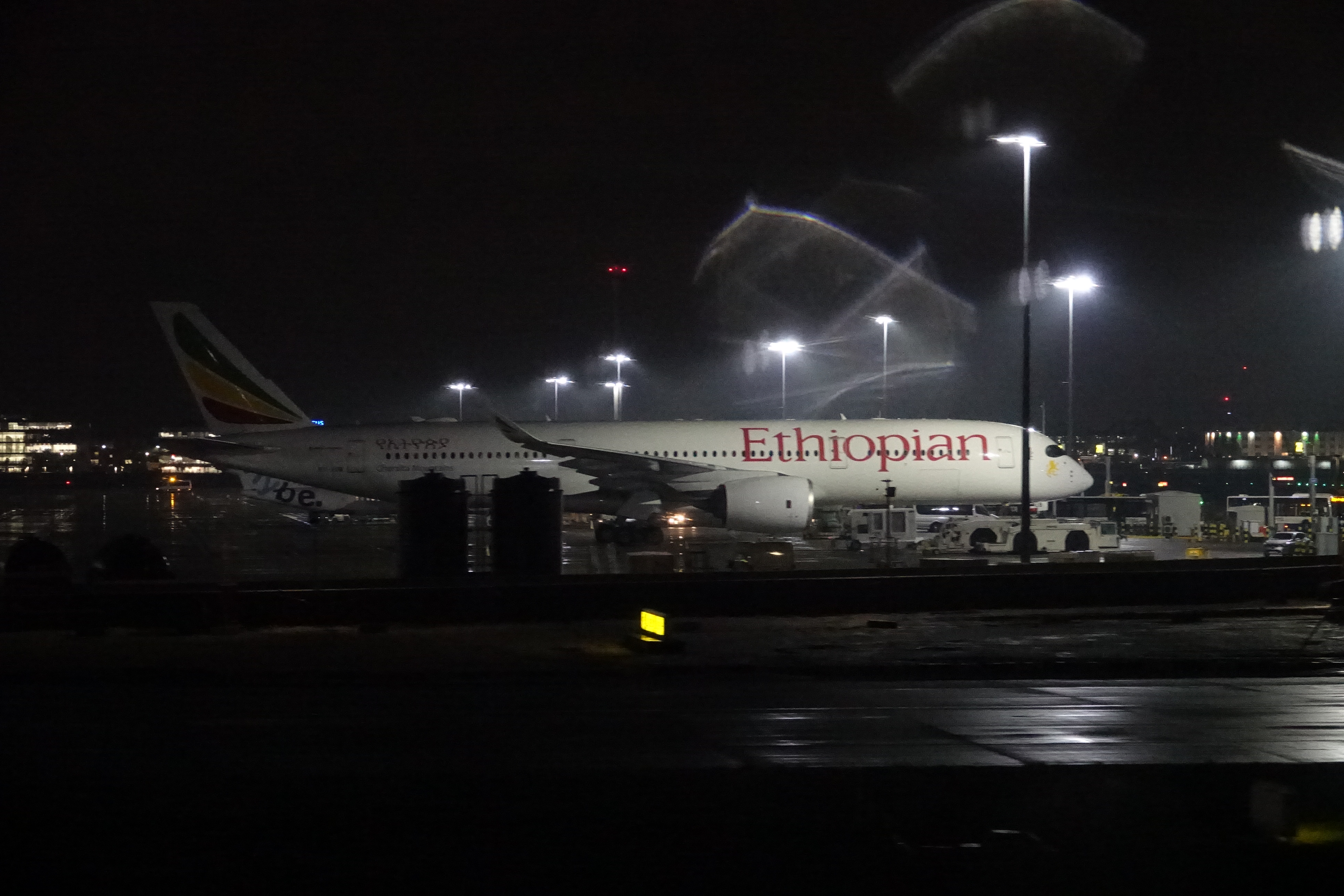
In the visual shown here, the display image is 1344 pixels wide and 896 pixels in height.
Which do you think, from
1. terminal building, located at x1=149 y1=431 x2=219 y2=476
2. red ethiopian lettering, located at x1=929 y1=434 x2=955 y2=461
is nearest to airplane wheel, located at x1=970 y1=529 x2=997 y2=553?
red ethiopian lettering, located at x1=929 y1=434 x2=955 y2=461

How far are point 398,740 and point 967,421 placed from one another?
34669 mm

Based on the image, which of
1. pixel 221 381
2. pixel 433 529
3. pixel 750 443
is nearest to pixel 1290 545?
pixel 750 443

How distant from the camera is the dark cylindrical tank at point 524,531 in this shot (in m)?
26.7

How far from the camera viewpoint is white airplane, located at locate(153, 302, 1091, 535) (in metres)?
42.1

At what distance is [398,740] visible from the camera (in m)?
11.9

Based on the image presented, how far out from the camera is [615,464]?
136 feet

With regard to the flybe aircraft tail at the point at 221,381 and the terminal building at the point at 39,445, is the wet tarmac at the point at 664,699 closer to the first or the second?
the flybe aircraft tail at the point at 221,381

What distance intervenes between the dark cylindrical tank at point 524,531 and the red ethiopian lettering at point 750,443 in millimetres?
17511

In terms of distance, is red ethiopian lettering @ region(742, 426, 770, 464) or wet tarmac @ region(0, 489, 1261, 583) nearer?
wet tarmac @ region(0, 489, 1261, 583)

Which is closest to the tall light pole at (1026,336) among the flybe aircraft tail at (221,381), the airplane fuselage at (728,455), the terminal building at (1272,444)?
the airplane fuselage at (728,455)

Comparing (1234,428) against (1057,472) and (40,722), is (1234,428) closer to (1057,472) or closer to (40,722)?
(1057,472)

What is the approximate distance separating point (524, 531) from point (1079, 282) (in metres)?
22.4

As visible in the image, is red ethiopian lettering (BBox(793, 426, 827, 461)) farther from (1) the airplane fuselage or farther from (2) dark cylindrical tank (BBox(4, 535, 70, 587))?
(2) dark cylindrical tank (BBox(4, 535, 70, 587))

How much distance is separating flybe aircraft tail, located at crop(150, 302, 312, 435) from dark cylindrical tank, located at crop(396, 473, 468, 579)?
21888 mm
